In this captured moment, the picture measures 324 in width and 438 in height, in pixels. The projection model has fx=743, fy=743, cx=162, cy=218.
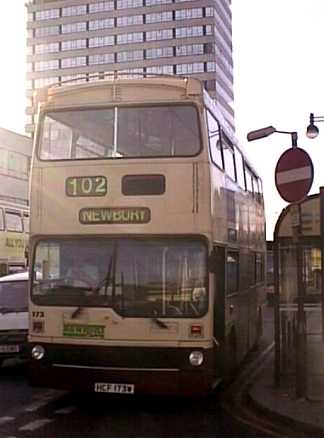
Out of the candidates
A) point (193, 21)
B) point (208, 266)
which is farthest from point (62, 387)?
point (193, 21)

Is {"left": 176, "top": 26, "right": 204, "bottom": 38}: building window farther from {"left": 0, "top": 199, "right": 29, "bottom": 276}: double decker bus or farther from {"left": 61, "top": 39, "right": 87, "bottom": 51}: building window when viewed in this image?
{"left": 0, "top": 199, "right": 29, "bottom": 276}: double decker bus

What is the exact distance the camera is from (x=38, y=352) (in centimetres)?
905

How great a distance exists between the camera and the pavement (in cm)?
825

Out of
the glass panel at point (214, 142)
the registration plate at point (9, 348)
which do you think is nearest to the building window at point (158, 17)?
the registration plate at point (9, 348)

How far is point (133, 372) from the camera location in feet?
28.5

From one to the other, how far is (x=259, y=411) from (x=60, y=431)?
259 centimetres

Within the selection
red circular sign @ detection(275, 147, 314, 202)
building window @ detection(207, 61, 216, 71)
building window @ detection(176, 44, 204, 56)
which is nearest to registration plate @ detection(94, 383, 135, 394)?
red circular sign @ detection(275, 147, 314, 202)

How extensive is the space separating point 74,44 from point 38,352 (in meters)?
121

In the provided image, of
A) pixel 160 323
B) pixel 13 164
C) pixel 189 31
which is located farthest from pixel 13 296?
pixel 189 31

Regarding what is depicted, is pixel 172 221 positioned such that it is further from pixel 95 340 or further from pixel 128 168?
pixel 95 340

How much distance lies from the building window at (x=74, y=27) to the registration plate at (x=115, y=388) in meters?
123

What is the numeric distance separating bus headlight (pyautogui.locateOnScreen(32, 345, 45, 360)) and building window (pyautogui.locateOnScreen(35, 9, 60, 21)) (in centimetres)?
12400

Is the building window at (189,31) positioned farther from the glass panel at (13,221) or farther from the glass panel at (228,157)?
the glass panel at (228,157)

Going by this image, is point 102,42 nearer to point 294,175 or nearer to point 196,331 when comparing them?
point 294,175
